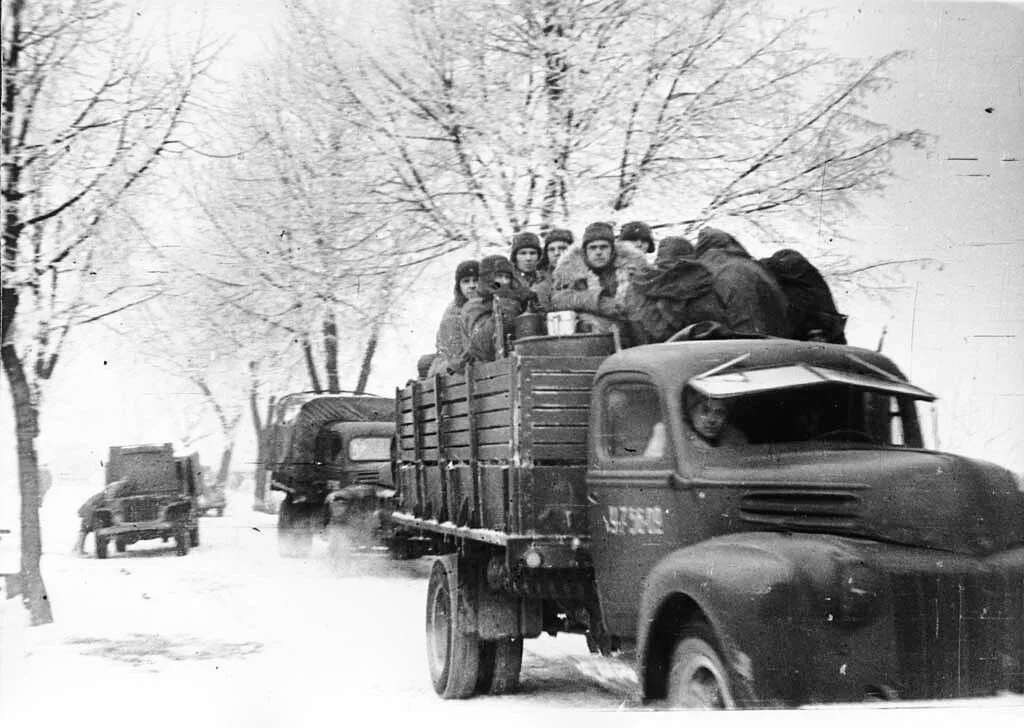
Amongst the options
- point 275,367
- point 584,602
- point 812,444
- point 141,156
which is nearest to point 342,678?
point 584,602

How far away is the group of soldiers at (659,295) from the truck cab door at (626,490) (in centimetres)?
61

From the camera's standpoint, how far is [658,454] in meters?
5.46

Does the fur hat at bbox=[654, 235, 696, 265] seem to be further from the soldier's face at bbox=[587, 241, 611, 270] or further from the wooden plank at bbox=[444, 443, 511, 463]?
the wooden plank at bbox=[444, 443, 511, 463]

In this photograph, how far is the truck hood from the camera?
458cm

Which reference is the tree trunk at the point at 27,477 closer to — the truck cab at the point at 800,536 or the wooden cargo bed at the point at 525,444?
the wooden cargo bed at the point at 525,444

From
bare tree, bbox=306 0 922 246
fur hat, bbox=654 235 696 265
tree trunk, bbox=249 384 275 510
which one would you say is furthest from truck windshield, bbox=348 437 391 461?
fur hat, bbox=654 235 696 265

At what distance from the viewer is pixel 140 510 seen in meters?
15.2

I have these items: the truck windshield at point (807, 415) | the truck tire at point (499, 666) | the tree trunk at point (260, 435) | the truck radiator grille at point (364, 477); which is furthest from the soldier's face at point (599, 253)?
the tree trunk at point (260, 435)

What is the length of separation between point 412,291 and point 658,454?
6.23m

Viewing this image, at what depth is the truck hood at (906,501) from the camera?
458cm

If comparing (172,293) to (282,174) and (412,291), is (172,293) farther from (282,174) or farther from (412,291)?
(412,291)

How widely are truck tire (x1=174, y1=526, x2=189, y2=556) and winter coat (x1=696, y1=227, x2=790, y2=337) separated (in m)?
10.2

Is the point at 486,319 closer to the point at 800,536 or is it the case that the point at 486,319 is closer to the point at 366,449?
the point at 800,536

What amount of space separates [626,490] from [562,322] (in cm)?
139
